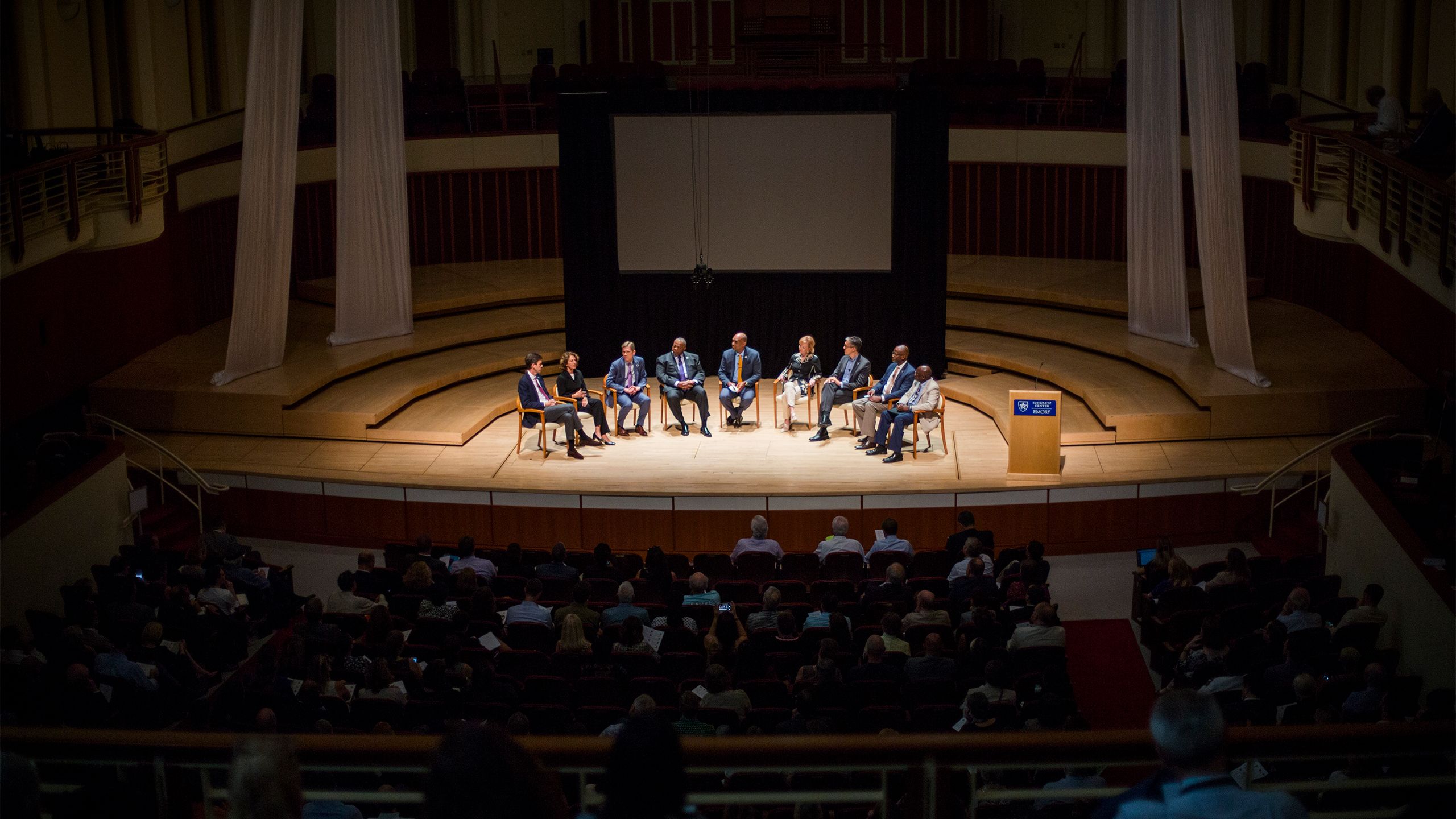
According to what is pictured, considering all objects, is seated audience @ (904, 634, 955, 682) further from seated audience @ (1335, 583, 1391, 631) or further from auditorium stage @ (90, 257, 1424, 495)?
Answer: auditorium stage @ (90, 257, 1424, 495)

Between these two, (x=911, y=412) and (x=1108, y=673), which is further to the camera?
(x=911, y=412)

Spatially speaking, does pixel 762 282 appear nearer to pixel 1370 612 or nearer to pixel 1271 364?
pixel 1271 364

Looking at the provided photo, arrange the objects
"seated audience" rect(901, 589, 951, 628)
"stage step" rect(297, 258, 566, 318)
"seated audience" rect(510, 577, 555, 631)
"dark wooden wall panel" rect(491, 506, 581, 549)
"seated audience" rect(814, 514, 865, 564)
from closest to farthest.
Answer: "seated audience" rect(901, 589, 951, 628) < "seated audience" rect(510, 577, 555, 631) < "seated audience" rect(814, 514, 865, 564) < "dark wooden wall panel" rect(491, 506, 581, 549) < "stage step" rect(297, 258, 566, 318)

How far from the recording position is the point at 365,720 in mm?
6703

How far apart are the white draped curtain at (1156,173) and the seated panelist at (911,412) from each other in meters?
3.36

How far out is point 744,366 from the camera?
1268cm

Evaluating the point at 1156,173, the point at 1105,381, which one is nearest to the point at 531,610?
the point at 1105,381

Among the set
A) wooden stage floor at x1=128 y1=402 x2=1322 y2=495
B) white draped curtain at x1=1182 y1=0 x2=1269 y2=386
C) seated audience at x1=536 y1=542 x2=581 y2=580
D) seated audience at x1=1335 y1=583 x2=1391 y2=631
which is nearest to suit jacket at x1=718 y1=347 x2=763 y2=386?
wooden stage floor at x1=128 y1=402 x2=1322 y2=495

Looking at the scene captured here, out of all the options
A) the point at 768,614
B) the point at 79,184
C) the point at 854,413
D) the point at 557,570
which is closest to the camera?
the point at 768,614

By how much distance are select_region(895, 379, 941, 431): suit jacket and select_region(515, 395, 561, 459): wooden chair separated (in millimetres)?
2944

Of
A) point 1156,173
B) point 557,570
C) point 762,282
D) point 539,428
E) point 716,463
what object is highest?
point 1156,173

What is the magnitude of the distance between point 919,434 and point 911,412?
0.79 meters

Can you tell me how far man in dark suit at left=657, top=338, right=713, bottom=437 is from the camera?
12469 millimetres

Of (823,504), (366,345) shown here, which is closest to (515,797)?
(823,504)
